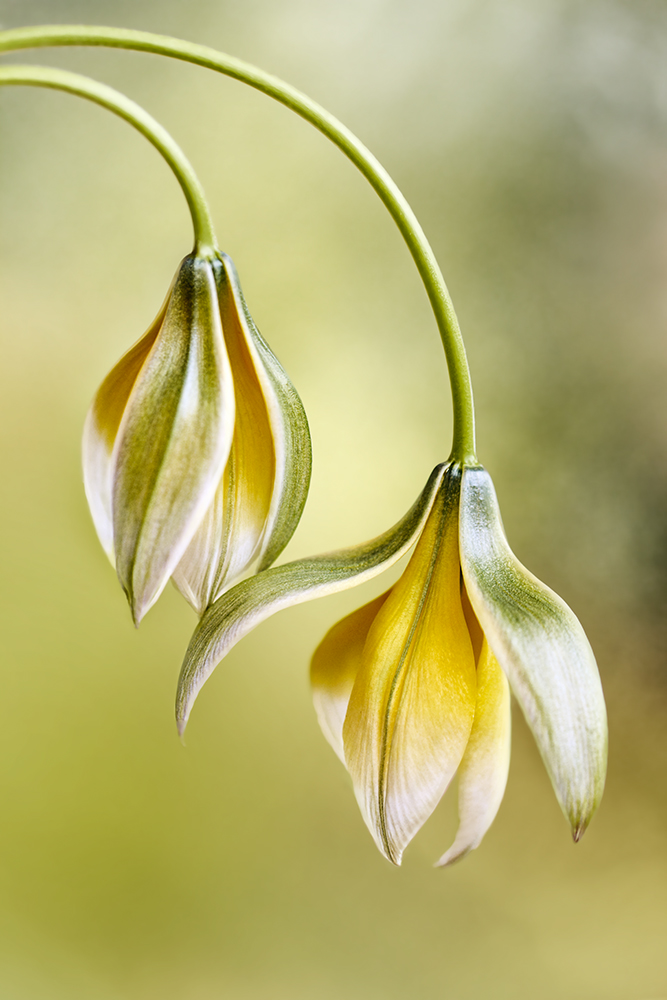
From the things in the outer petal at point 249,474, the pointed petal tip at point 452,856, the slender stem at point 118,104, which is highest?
→ the slender stem at point 118,104

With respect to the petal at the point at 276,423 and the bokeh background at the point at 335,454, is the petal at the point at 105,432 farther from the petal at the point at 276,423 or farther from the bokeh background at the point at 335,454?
the bokeh background at the point at 335,454

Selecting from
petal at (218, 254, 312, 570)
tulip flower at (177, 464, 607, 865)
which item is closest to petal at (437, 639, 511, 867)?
tulip flower at (177, 464, 607, 865)

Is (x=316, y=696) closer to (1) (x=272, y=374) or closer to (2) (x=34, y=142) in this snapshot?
(1) (x=272, y=374)

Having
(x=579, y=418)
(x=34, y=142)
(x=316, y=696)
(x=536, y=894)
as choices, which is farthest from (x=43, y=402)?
(x=536, y=894)

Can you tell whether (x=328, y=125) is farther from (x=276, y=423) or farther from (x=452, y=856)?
(x=452, y=856)

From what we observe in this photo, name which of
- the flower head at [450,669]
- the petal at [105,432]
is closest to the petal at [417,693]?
the flower head at [450,669]

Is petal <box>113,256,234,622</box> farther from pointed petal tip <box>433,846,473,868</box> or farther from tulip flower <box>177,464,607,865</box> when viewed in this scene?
pointed petal tip <box>433,846,473,868</box>
